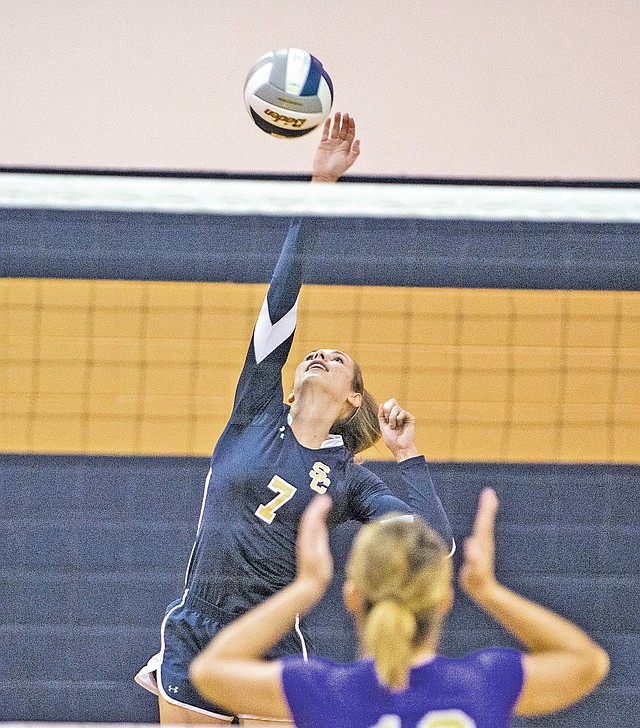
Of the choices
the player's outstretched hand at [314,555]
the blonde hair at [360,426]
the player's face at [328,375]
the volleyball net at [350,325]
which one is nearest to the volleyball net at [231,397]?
the volleyball net at [350,325]

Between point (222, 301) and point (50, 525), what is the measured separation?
1.11 meters

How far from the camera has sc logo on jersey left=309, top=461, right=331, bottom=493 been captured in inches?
115

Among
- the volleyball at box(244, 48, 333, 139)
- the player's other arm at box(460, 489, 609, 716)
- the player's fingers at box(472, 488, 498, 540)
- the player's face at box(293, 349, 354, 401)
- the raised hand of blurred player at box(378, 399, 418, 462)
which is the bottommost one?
the player's other arm at box(460, 489, 609, 716)

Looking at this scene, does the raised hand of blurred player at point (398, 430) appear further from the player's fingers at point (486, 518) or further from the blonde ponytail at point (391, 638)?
the blonde ponytail at point (391, 638)

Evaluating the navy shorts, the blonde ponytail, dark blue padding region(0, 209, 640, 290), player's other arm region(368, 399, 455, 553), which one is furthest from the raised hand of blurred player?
the blonde ponytail

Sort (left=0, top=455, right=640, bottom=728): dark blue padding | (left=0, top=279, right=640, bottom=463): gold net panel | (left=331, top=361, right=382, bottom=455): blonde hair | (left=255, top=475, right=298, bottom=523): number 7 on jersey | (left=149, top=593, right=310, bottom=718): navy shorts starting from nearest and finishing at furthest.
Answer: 1. (left=149, top=593, right=310, bottom=718): navy shorts
2. (left=255, top=475, right=298, bottom=523): number 7 on jersey
3. (left=331, top=361, right=382, bottom=455): blonde hair
4. (left=0, top=455, right=640, bottom=728): dark blue padding
5. (left=0, top=279, right=640, bottom=463): gold net panel

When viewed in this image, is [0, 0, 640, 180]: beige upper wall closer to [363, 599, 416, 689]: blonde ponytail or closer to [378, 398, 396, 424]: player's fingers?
[378, 398, 396, 424]: player's fingers

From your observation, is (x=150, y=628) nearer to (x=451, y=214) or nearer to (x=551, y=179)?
(x=451, y=214)

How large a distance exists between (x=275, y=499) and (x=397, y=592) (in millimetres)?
1548

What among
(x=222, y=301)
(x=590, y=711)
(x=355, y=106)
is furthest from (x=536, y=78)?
(x=590, y=711)

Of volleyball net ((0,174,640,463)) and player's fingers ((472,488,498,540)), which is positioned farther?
volleyball net ((0,174,640,463))

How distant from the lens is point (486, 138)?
4.84 m

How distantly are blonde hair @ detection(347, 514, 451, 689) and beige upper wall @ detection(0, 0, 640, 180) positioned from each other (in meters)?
3.57

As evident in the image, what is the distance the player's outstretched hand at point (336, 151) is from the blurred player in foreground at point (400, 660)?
1.69 metres
